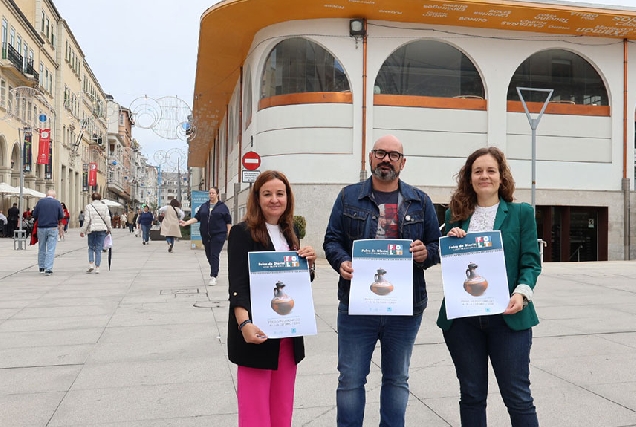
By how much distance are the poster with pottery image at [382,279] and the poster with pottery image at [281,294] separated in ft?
0.93

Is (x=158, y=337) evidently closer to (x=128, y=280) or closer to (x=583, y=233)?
(x=128, y=280)

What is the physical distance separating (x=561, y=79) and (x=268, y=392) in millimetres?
18697

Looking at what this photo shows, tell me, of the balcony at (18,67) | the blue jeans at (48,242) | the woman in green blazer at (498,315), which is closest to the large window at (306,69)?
the blue jeans at (48,242)

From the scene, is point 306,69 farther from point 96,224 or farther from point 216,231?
point 216,231

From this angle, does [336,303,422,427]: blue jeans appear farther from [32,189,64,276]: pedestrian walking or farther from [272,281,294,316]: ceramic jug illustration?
[32,189,64,276]: pedestrian walking

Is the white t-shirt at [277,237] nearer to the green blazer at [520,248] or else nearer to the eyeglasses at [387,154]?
the eyeglasses at [387,154]

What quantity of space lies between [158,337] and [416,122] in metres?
13.1

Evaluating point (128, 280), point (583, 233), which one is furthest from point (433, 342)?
point (583, 233)

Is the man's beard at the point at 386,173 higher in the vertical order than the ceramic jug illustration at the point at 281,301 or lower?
higher

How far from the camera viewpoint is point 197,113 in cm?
3173

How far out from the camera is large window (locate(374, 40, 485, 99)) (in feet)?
57.1

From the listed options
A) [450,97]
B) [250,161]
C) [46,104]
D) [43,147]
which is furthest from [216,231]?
[46,104]

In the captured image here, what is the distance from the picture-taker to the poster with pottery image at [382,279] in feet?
9.18

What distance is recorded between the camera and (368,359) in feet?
9.71
